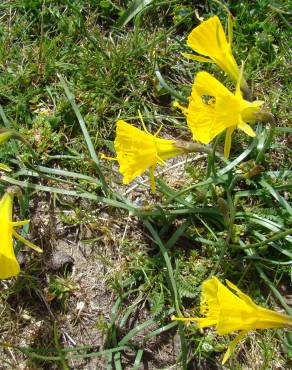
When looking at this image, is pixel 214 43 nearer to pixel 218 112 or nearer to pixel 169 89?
pixel 218 112

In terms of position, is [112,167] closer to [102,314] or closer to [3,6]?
[102,314]

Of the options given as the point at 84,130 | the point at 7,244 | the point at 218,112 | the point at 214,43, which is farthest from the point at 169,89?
the point at 7,244

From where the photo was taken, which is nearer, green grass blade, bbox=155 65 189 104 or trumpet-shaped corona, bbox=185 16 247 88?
trumpet-shaped corona, bbox=185 16 247 88

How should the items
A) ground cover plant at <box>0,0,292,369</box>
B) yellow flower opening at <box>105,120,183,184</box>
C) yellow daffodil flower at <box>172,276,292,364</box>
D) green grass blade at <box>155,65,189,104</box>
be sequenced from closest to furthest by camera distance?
yellow daffodil flower at <box>172,276,292,364</box> → yellow flower opening at <box>105,120,183,184</box> → ground cover plant at <box>0,0,292,369</box> → green grass blade at <box>155,65,189,104</box>

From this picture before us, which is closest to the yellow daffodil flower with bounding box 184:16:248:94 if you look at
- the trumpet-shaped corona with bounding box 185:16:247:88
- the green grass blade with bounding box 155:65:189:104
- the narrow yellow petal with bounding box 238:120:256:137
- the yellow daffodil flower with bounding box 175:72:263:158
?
the trumpet-shaped corona with bounding box 185:16:247:88

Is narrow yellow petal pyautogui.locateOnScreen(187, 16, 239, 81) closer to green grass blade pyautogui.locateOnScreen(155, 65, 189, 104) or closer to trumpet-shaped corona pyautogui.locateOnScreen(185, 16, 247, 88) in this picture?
trumpet-shaped corona pyautogui.locateOnScreen(185, 16, 247, 88)

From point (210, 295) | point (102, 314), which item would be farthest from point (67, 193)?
point (210, 295)

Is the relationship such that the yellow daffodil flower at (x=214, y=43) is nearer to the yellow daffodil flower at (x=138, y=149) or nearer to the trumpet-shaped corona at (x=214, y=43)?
the trumpet-shaped corona at (x=214, y=43)

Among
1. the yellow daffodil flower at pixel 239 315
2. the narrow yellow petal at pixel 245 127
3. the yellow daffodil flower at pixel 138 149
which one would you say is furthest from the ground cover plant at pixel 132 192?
the yellow daffodil flower at pixel 239 315

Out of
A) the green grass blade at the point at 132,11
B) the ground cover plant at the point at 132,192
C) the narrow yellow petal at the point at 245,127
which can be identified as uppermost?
the narrow yellow petal at the point at 245,127
